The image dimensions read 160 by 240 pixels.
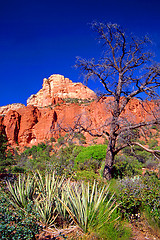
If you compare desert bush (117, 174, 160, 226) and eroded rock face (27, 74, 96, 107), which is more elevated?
eroded rock face (27, 74, 96, 107)

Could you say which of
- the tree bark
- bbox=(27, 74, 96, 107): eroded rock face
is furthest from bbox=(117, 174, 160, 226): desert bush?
bbox=(27, 74, 96, 107): eroded rock face

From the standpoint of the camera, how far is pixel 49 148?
95.1ft

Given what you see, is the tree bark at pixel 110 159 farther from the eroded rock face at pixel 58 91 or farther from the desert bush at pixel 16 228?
the eroded rock face at pixel 58 91

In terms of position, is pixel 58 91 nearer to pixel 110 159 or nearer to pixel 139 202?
pixel 110 159

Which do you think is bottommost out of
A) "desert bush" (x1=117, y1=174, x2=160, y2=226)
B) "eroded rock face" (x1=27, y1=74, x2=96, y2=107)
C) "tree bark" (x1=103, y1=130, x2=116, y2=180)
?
"desert bush" (x1=117, y1=174, x2=160, y2=226)

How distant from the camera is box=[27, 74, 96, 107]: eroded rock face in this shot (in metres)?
63.6

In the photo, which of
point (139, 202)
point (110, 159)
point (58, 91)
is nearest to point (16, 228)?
point (139, 202)

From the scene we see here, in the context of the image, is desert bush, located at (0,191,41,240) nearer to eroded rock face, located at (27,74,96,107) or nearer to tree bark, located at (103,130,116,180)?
tree bark, located at (103,130,116,180)

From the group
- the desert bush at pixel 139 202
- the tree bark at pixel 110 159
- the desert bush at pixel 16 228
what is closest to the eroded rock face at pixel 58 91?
the tree bark at pixel 110 159

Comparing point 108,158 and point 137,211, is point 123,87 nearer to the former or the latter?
point 108,158

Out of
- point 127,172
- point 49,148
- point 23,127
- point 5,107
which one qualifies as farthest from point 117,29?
point 5,107

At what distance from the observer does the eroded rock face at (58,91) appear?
2505 inches

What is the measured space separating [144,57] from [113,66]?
4.33 ft

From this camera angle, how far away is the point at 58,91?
6738cm
